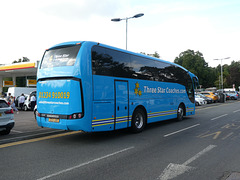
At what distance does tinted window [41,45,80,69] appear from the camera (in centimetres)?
742

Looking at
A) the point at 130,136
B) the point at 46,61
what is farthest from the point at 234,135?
the point at 46,61

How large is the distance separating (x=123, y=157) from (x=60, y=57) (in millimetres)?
4111

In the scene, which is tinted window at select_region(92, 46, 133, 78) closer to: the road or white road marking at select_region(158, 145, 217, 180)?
the road

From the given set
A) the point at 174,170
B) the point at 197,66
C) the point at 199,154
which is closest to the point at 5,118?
the point at 174,170

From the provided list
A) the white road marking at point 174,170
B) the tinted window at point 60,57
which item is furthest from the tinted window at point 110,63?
the white road marking at point 174,170

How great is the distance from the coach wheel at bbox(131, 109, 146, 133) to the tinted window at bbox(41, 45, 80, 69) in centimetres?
357

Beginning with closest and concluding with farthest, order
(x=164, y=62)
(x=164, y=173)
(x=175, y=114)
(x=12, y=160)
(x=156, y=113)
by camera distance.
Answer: (x=164, y=173) < (x=12, y=160) < (x=156, y=113) < (x=164, y=62) < (x=175, y=114)

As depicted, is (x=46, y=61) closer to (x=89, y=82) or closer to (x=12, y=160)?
(x=89, y=82)

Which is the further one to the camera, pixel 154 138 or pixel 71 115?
pixel 154 138

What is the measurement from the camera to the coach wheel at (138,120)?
9.23 metres

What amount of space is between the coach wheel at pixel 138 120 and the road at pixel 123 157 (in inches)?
23.9

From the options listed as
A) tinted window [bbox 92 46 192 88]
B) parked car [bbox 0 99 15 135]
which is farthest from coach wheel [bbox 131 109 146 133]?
parked car [bbox 0 99 15 135]

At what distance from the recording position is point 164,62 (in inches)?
468

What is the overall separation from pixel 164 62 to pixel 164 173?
8.05m
